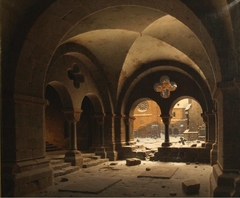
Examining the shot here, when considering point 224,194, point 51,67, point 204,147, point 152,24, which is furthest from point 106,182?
point 204,147

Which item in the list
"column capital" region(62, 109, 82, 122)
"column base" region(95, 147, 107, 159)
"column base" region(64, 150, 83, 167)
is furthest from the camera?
"column base" region(95, 147, 107, 159)

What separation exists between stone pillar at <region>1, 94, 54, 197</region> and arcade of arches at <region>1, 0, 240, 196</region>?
0.07ft

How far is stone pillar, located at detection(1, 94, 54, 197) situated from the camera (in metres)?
5.55

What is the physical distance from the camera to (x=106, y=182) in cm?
692

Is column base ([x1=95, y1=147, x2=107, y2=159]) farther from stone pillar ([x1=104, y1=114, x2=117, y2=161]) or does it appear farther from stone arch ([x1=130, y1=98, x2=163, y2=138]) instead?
stone arch ([x1=130, y1=98, x2=163, y2=138])

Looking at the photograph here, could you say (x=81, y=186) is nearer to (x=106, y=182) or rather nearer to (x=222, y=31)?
(x=106, y=182)

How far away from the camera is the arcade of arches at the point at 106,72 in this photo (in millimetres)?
4762

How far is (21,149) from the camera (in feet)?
19.2

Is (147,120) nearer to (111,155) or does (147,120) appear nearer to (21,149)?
(111,155)

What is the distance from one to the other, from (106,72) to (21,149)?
6554mm

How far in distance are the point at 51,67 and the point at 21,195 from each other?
4.16 m

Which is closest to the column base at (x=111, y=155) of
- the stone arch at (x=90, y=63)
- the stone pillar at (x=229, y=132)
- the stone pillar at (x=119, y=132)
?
the stone pillar at (x=119, y=132)

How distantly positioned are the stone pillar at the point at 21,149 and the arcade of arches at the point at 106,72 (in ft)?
0.07

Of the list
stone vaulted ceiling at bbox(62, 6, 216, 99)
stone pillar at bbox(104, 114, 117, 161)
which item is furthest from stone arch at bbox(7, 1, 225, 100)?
stone pillar at bbox(104, 114, 117, 161)
